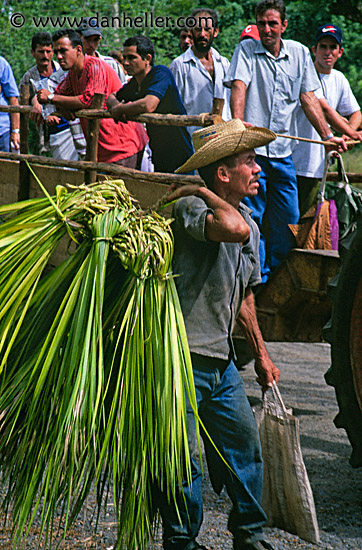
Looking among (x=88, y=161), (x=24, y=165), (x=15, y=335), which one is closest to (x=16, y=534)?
(x=15, y=335)

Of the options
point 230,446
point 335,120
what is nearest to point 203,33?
point 335,120

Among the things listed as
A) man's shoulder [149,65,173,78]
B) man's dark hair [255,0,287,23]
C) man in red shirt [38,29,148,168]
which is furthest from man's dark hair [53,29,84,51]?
man's dark hair [255,0,287,23]

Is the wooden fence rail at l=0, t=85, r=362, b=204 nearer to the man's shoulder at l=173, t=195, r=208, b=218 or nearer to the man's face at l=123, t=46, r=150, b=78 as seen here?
the man's face at l=123, t=46, r=150, b=78

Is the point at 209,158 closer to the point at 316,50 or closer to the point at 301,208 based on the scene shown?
the point at 301,208

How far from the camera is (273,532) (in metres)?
3.44

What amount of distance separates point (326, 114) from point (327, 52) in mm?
738

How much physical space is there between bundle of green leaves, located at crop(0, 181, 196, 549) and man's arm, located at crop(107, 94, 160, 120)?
1.44 m

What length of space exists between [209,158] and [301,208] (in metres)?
1.93

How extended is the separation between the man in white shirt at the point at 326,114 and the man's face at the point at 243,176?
1761 millimetres

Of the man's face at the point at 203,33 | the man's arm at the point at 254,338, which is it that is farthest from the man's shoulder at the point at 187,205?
the man's face at the point at 203,33

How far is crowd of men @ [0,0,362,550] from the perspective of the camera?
2.90 m

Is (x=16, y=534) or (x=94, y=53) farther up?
(x=94, y=53)

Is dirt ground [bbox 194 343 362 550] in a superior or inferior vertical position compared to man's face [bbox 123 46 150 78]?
inferior

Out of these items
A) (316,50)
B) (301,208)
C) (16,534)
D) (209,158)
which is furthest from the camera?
(316,50)
